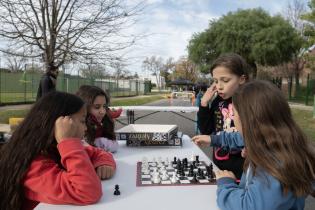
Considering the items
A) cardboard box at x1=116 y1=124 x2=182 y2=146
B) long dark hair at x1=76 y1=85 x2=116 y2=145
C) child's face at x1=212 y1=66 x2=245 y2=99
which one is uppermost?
child's face at x1=212 y1=66 x2=245 y2=99

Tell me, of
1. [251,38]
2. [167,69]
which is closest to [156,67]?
[167,69]

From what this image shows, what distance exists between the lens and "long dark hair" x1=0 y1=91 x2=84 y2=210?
1.71 m

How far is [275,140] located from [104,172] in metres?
0.96

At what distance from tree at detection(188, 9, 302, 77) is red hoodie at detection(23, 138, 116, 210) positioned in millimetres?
28592

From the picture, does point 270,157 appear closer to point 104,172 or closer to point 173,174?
point 173,174

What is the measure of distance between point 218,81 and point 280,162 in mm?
1466

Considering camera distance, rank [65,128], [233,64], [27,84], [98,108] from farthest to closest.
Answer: [27,84], [98,108], [233,64], [65,128]

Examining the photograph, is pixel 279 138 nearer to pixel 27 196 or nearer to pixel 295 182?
pixel 295 182

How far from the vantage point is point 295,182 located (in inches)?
56.7

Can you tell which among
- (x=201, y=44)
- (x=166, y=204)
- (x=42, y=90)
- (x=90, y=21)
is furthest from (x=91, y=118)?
(x=201, y=44)

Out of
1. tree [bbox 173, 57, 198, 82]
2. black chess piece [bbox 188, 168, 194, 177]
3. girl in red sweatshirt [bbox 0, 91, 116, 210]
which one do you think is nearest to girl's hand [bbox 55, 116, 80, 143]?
girl in red sweatshirt [bbox 0, 91, 116, 210]

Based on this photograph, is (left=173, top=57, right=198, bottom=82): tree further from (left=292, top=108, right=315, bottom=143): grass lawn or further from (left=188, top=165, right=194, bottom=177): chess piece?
(left=188, top=165, right=194, bottom=177): chess piece

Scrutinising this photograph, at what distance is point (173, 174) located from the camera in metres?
2.07

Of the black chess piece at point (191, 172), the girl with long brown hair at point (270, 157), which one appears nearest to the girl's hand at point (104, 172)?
the black chess piece at point (191, 172)
